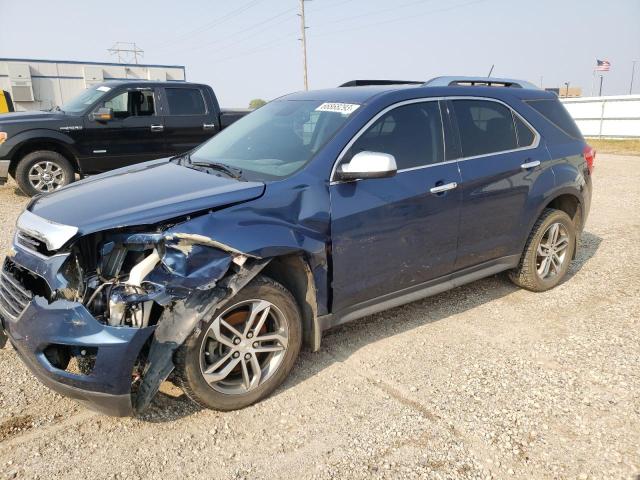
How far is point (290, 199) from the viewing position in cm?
298

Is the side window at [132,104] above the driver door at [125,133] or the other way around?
above

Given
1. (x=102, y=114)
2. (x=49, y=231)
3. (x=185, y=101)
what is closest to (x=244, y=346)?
(x=49, y=231)

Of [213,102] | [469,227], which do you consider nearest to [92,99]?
[213,102]

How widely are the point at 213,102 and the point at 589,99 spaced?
22642 millimetres

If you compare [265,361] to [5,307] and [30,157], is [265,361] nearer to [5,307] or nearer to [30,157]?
[5,307]

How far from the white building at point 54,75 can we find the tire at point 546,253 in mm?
28743

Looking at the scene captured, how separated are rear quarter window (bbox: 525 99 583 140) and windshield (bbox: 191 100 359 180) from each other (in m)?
2.08

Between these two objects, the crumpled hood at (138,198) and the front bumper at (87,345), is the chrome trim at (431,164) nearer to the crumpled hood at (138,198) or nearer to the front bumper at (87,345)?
the crumpled hood at (138,198)

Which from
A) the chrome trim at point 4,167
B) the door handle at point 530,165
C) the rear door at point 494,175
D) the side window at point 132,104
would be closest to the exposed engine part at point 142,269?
the rear door at point 494,175

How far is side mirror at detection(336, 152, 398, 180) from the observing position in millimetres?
3045

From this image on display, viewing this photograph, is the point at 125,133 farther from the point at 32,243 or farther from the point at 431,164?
the point at 431,164

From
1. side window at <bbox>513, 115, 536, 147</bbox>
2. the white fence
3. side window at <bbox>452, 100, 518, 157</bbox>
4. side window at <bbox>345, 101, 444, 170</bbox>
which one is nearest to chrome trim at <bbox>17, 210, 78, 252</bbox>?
side window at <bbox>345, 101, 444, 170</bbox>

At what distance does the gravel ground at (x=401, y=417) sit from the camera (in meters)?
2.50

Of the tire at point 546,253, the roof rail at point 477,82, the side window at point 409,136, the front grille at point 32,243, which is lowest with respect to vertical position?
the tire at point 546,253
